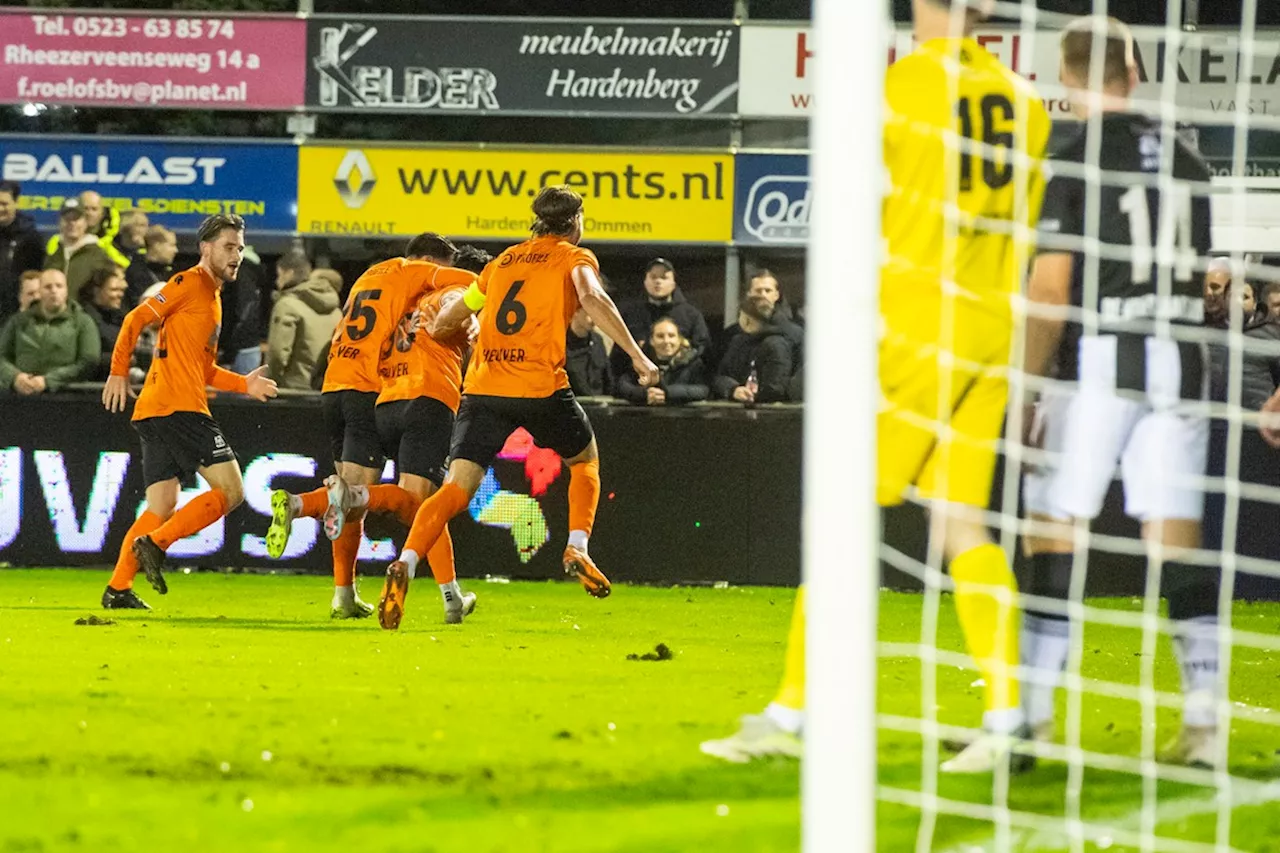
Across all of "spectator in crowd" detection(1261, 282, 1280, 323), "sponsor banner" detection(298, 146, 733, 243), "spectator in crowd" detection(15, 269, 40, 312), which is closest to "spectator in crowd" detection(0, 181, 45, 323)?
"spectator in crowd" detection(15, 269, 40, 312)

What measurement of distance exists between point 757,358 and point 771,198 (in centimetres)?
227

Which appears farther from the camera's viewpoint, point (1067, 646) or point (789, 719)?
point (1067, 646)

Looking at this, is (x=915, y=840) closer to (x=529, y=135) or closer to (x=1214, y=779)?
(x=1214, y=779)

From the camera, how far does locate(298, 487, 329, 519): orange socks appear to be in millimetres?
9680

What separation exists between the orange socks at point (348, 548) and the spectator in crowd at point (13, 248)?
4740 millimetres

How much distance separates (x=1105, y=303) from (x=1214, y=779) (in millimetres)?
1345

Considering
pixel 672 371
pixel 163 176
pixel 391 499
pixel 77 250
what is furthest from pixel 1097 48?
pixel 163 176

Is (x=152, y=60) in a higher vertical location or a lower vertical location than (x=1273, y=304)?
higher

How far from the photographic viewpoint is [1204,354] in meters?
5.31

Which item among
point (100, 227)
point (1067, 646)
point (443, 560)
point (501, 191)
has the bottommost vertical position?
point (443, 560)

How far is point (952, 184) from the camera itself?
201 inches

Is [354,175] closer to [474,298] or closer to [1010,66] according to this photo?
[1010,66]

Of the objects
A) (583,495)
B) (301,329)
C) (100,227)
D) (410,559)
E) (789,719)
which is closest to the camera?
(789,719)

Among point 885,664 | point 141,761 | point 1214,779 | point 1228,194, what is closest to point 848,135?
point 1214,779
